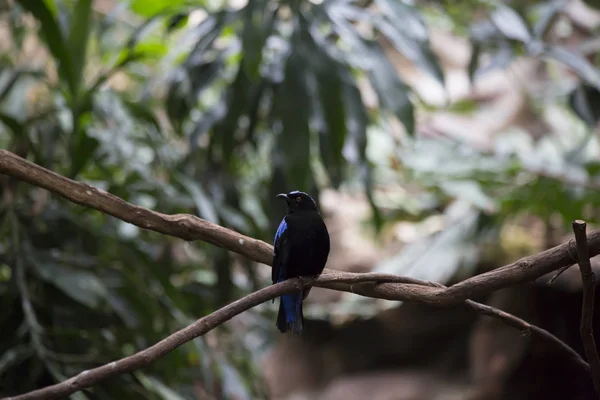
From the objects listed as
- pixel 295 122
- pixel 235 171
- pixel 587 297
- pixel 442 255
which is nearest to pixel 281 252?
→ pixel 587 297

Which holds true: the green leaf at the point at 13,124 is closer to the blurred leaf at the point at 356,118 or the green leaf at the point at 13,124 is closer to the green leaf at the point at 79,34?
the green leaf at the point at 79,34

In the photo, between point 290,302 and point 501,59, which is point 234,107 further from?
point 290,302

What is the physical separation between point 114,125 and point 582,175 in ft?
7.05

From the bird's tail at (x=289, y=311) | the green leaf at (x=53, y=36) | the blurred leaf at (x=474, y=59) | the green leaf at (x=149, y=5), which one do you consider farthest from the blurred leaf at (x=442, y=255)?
the bird's tail at (x=289, y=311)

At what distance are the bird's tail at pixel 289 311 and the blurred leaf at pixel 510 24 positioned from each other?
1.90m

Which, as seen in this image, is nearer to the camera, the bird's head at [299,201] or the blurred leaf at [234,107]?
the bird's head at [299,201]

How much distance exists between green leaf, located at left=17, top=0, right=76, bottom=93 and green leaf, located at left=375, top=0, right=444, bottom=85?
110 cm

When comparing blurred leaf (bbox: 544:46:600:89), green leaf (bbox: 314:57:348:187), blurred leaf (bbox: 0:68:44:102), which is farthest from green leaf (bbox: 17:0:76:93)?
blurred leaf (bbox: 544:46:600:89)

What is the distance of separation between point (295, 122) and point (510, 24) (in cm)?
119

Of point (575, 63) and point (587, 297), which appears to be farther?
point (575, 63)

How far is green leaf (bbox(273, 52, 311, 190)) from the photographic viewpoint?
2246 millimetres

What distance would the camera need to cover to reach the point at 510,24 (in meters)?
2.90

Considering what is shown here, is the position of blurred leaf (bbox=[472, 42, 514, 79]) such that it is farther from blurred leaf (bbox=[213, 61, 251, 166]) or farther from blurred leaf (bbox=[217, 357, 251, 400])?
blurred leaf (bbox=[217, 357, 251, 400])

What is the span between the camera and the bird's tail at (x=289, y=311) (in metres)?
1.40
